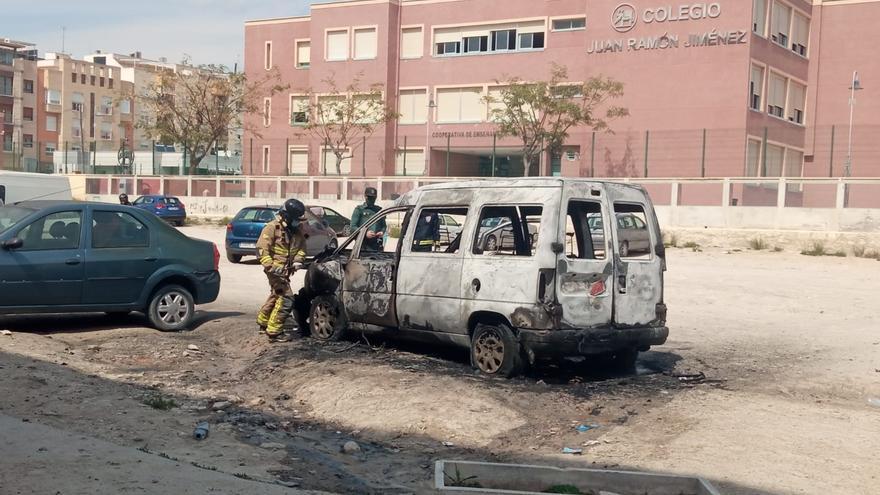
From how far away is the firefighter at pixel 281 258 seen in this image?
10703mm

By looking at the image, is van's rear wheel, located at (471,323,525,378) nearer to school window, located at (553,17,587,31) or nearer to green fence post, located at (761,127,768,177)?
green fence post, located at (761,127,768,177)

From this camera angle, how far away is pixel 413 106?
1939 inches

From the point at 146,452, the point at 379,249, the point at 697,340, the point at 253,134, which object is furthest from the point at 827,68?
the point at 146,452

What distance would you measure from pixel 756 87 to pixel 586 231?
35.1 meters

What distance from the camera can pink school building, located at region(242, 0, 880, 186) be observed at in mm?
39281

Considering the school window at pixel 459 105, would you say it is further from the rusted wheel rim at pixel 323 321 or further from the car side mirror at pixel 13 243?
the car side mirror at pixel 13 243

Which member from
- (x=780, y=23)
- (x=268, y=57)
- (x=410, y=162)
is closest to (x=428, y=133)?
(x=410, y=162)

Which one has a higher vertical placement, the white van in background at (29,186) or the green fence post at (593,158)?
the green fence post at (593,158)

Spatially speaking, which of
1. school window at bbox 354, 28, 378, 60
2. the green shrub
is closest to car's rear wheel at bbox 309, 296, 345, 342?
the green shrub

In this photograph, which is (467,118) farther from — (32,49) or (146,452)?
(32,49)

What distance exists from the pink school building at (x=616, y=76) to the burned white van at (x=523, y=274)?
83.2 ft

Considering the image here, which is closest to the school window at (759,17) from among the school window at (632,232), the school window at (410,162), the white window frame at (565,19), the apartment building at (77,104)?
the white window frame at (565,19)

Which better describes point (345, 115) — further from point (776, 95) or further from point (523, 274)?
point (523, 274)

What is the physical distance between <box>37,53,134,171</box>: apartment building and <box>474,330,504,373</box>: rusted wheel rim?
82.0m
